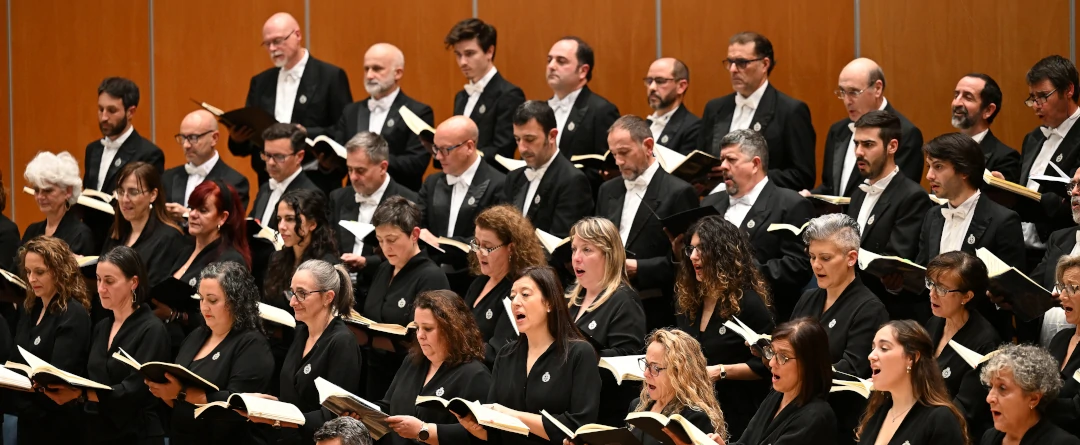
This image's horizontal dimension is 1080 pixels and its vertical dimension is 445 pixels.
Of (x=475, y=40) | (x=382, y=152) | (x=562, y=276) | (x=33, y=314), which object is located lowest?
(x=33, y=314)

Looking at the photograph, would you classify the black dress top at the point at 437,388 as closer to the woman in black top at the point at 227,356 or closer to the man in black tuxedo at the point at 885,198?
the woman in black top at the point at 227,356

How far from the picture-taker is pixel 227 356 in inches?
212

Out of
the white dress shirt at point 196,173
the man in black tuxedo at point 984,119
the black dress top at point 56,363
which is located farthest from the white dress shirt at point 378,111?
the man in black tuxedo at point 984,119

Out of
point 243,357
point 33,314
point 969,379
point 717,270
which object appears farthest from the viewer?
point 33,314

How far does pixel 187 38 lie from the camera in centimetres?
922

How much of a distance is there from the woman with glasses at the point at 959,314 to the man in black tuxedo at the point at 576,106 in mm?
2410

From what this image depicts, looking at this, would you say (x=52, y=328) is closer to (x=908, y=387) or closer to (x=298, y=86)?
(x=298, y=86)

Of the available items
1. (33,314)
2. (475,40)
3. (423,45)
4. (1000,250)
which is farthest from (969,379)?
(423,45)

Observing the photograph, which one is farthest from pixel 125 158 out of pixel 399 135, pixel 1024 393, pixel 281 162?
pixel 1024 393

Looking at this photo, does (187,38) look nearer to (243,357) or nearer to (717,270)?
(243,357)

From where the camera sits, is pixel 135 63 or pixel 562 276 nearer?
pixel 562 276

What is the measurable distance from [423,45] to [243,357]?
3578 millimetres

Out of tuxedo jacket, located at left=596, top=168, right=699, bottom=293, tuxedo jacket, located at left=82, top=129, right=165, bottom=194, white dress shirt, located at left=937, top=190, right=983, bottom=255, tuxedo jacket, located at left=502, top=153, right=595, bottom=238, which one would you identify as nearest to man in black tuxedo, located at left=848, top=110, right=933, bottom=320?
white dress shirt, located at left=937, top=190, right=983, bottom=255

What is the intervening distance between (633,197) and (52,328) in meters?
2.56
